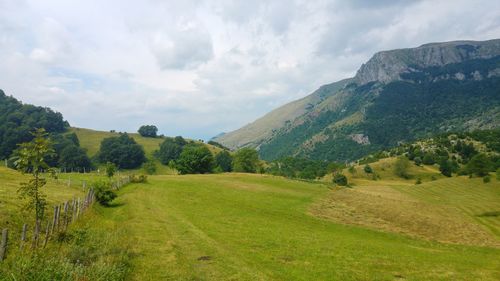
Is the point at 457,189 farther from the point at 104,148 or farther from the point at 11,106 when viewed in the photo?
the point at 11,106

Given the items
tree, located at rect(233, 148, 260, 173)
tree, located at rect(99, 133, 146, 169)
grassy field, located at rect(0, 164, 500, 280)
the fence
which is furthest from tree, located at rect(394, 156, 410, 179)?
the fence

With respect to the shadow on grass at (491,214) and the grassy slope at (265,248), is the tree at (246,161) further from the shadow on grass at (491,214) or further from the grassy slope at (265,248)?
the grassy slope at (265,248)

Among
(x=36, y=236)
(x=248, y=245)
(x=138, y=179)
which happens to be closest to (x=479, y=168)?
(x=138, y=179)

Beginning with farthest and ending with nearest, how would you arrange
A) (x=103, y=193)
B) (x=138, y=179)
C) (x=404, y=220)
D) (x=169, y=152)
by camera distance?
(x=169, y=152)
(x=138, y=179)
(x=404, y=220)
(x=103, y=193)

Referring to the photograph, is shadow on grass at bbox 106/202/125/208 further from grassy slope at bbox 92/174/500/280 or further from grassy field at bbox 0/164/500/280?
grassy slope at bbox 92/174/500/280

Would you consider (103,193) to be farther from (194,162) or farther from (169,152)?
(169,152)

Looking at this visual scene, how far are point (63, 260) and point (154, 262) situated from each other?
225 inches

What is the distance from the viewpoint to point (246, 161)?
153 metres

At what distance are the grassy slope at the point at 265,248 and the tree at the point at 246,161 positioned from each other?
99.3 meters

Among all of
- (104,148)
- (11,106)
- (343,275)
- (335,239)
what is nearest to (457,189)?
(335,239)

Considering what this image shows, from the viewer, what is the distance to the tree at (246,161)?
15200 cm

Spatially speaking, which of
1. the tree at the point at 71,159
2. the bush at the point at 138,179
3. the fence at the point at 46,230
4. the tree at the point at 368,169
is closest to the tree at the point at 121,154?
the tree at the point at 71,159

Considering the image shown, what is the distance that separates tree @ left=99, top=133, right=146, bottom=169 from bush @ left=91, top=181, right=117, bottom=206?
125903 mm

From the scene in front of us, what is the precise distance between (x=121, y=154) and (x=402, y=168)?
150978mm
